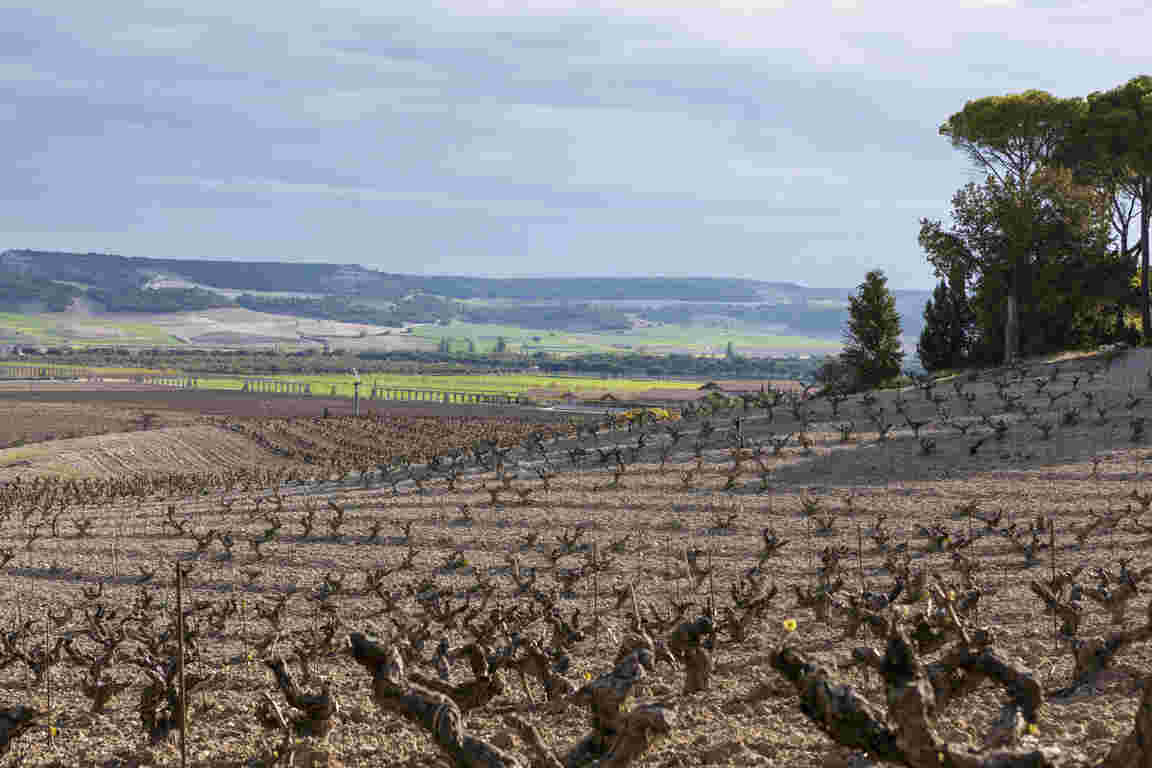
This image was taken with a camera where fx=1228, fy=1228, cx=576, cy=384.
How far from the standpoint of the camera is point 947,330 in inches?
2120

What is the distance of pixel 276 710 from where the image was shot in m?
10.2

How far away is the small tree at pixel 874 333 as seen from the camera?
5072cm

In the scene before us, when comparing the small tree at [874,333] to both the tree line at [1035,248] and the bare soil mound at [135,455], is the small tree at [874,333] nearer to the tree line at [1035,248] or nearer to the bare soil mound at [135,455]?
the tree line at [1035,248]

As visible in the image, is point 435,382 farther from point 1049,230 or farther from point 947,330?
point 1049,230

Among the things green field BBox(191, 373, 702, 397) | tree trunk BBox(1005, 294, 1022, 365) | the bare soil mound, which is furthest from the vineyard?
green field BBox(191, 373, 702, 397)

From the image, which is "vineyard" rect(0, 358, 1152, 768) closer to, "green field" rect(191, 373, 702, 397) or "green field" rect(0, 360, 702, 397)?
"green field" rect(191, 373, 702, 397)

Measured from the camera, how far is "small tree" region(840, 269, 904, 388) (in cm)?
5072

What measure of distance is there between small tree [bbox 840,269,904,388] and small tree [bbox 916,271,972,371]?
2966 mm

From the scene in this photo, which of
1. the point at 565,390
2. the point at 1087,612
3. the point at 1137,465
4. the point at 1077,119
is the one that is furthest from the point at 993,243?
the point at 565,390

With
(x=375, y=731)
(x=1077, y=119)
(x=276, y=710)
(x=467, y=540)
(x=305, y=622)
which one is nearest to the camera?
(x=276, y=710)

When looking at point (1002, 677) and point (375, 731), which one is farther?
point (375, 731)

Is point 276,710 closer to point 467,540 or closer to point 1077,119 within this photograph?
point 467,540

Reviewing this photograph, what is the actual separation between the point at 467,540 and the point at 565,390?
9426 cm

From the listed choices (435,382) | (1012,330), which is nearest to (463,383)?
(435,382)
